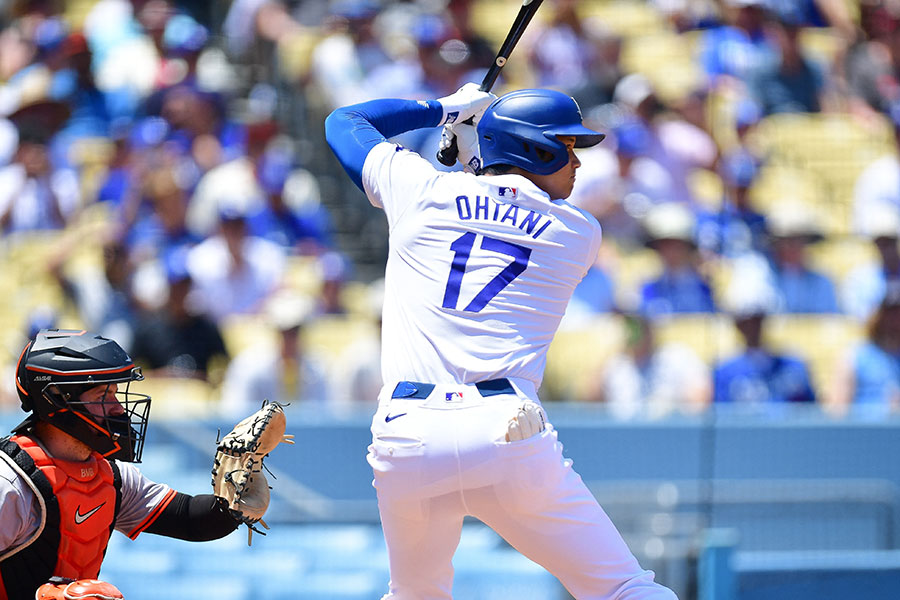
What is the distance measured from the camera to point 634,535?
629cm

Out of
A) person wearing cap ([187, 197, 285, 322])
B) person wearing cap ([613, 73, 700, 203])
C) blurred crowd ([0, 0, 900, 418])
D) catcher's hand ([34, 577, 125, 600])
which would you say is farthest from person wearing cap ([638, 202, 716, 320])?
catcher's hand ([34, 577, 125, 600])

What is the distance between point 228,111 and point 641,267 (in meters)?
3.54

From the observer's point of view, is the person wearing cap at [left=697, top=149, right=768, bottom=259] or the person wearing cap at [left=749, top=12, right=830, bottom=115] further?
the person wearing cap at [left=749, top=12, right=830, bottom=115]

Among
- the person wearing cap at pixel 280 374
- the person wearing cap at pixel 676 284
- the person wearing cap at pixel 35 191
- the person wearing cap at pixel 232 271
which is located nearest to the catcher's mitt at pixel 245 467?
the person wearing cap at pixel 280 374

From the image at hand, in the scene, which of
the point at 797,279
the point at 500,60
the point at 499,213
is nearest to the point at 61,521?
the point at 499,213

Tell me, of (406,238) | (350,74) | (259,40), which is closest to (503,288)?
(406,238)

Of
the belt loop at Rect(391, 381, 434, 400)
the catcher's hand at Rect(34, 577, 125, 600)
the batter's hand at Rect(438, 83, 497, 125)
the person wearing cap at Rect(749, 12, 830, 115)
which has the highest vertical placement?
the person wearing cap at Rect(749, 12, 830, 115)

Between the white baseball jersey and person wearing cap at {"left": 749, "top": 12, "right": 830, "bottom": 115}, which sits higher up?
person wearing cap at {"left": 749, "top": 12, "right": 830, "bottom": 115}

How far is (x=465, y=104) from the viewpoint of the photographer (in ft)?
14.3

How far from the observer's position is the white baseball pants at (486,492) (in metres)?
3.44

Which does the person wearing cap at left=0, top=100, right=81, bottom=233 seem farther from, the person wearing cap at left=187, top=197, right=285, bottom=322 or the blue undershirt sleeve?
the blue undershirt sleeve

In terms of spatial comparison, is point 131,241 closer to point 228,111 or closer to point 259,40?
point 228,111

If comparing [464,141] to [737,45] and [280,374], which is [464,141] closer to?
[280,374]

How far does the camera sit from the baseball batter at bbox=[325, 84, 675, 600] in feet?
11.4
